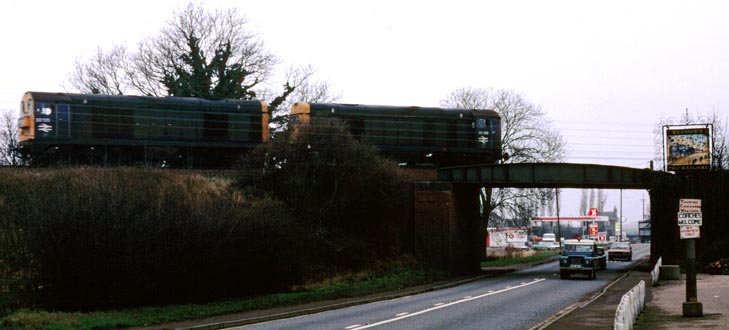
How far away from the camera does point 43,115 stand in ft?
132

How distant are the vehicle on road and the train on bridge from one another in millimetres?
9420

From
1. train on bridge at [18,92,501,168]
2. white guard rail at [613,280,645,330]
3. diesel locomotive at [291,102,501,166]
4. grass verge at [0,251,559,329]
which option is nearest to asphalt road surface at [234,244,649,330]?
grass verge at [0,251,559,329]

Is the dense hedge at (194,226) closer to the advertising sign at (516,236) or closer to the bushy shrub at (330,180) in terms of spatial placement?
the bushy shrub at (330,180)

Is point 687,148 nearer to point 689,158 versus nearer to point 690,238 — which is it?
point 689,158

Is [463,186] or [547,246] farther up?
[463,186]

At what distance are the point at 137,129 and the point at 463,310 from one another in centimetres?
2352

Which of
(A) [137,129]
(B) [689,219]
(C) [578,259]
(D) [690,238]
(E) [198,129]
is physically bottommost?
(C) [578,259]

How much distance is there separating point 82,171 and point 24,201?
22.2 ft

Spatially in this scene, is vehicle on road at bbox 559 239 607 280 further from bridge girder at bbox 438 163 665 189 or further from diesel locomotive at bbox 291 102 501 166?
diesel locomotive at bbox 291 102 501 166

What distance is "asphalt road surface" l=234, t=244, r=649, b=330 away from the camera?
2161 cm

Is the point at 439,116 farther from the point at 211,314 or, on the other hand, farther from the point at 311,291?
the point at 211,314

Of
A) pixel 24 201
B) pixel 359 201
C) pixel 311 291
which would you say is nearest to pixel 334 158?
pixel 359 201

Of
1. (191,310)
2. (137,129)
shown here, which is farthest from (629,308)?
(137,129)

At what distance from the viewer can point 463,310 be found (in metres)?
26.1
